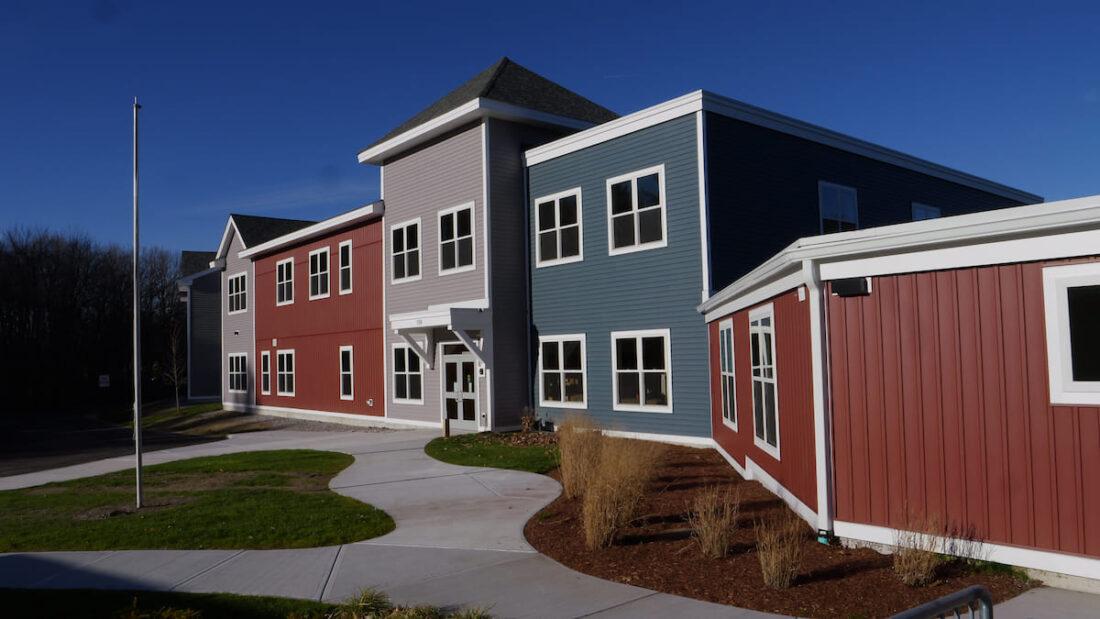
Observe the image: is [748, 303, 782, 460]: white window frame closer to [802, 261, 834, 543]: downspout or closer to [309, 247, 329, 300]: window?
[802, 261, 834, 543]: downspout

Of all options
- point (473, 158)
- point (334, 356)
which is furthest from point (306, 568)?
point (334, 356)

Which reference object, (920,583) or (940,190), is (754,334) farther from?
(940,190)

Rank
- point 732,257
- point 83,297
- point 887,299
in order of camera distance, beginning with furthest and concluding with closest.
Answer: point 83,297 → point 732,257 → point 887,299

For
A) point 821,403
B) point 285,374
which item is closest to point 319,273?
point 285,374

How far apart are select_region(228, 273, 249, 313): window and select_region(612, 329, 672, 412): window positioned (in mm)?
22239

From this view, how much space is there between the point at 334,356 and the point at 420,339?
20.9 feet

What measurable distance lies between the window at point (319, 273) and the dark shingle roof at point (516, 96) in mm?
6216

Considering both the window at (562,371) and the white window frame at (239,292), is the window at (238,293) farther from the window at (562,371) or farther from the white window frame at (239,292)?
the window at (562,371)

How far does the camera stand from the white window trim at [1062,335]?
5.70 metres

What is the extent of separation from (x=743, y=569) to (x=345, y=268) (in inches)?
851

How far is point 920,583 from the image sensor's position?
5.98 metres

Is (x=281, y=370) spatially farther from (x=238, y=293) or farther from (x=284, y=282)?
(x=238, y=293)

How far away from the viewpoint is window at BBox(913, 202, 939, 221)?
2139 centimetres

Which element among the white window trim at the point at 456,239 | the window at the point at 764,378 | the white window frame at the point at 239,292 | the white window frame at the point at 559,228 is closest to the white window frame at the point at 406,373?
the white window trim at the point at 456,239
